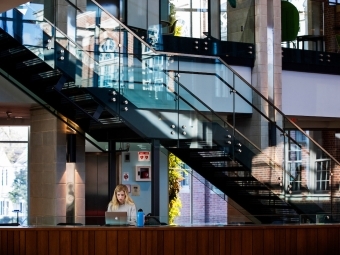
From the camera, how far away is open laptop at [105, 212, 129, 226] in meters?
10.7

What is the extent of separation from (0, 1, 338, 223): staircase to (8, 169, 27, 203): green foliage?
4.79m

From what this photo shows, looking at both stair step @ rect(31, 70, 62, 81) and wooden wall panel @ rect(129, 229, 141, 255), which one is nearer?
wooden wall panel @ rect(129, 229, 141, 255)

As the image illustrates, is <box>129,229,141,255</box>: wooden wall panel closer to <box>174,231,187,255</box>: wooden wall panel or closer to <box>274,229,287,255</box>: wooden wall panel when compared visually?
<box>174,231,187,255</box>: wooden wall panel

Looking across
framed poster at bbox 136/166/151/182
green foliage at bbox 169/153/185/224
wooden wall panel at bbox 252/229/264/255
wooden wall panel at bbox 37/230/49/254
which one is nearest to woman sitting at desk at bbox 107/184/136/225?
wooden wall panel at bbox 37/230/49/254

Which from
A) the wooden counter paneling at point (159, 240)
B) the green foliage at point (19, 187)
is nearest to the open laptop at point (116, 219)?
the wooden counter paneling at point (159, 240)

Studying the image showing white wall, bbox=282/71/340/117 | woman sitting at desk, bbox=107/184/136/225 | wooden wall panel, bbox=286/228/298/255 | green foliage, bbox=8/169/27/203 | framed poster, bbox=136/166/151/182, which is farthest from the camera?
green foliage, bbox=8/169/27/203

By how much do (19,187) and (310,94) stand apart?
262 inches

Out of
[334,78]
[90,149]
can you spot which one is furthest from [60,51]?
[334,78]

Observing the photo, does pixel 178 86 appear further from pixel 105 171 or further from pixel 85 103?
pixel 105 171

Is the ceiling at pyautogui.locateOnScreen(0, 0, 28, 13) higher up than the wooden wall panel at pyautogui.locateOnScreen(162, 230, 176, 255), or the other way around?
the ceiling at pyautogui.locateOnScreen(0, 0, 28, 13)

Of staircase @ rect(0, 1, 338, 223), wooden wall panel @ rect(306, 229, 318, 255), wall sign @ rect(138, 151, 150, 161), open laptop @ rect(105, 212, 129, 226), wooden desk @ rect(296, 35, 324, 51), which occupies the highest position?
wooden desk @ rect(296, 35, 324, 51)

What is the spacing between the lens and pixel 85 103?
14.0m

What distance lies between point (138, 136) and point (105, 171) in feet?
11.6

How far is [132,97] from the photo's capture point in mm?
13773
